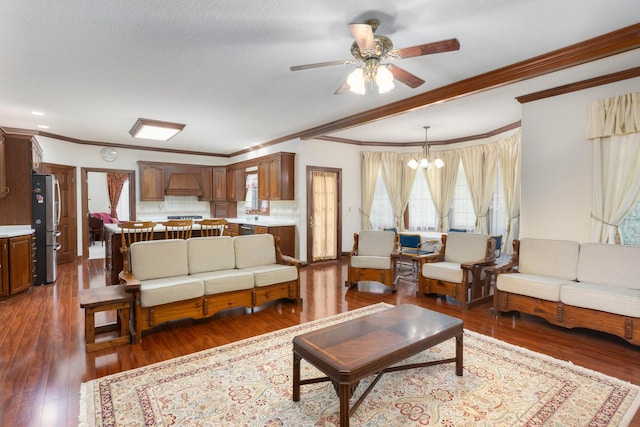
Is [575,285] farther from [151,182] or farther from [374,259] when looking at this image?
[151,182]

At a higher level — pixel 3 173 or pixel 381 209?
pixel 3 173

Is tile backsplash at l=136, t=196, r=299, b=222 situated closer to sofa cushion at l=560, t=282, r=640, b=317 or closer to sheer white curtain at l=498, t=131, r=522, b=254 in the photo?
sheer white curtain at l=498, t=131, r=522, b=254

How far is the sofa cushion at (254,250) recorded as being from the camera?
4223 mm

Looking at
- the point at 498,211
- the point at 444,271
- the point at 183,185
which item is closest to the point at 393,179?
the point at 498,211

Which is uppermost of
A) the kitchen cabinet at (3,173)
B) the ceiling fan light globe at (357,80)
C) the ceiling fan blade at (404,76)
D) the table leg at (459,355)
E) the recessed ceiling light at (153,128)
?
the recessed ceiling light at (153,128)

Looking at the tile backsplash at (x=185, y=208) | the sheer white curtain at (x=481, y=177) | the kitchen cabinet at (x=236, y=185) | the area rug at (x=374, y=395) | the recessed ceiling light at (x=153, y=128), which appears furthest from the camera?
the kitchen cabinet at (x=236, y=185)

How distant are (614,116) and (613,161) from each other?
48 centimetres

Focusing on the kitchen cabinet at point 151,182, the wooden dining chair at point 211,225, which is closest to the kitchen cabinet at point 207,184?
the kitchen cabinet at point 151,182

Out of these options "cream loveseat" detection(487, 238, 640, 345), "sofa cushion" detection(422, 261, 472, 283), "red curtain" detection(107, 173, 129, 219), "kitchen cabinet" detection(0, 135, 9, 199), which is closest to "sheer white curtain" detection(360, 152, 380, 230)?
"sofa cushion" detection(422, 261, 472, 283)

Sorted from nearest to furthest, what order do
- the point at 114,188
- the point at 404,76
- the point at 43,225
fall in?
1. the point at 404,76
2. the point at 43,225
3. the point at 114,188

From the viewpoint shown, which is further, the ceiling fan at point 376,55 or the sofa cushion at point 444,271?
the sofa cushion at point 444,271

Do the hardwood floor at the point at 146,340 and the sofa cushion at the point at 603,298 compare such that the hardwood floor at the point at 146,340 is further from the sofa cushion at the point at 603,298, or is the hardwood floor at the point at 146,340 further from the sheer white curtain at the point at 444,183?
Answer: the sheer white curtain at the point at 444,183

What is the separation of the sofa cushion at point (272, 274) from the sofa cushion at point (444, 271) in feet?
5.86

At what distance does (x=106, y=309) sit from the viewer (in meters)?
3.02
